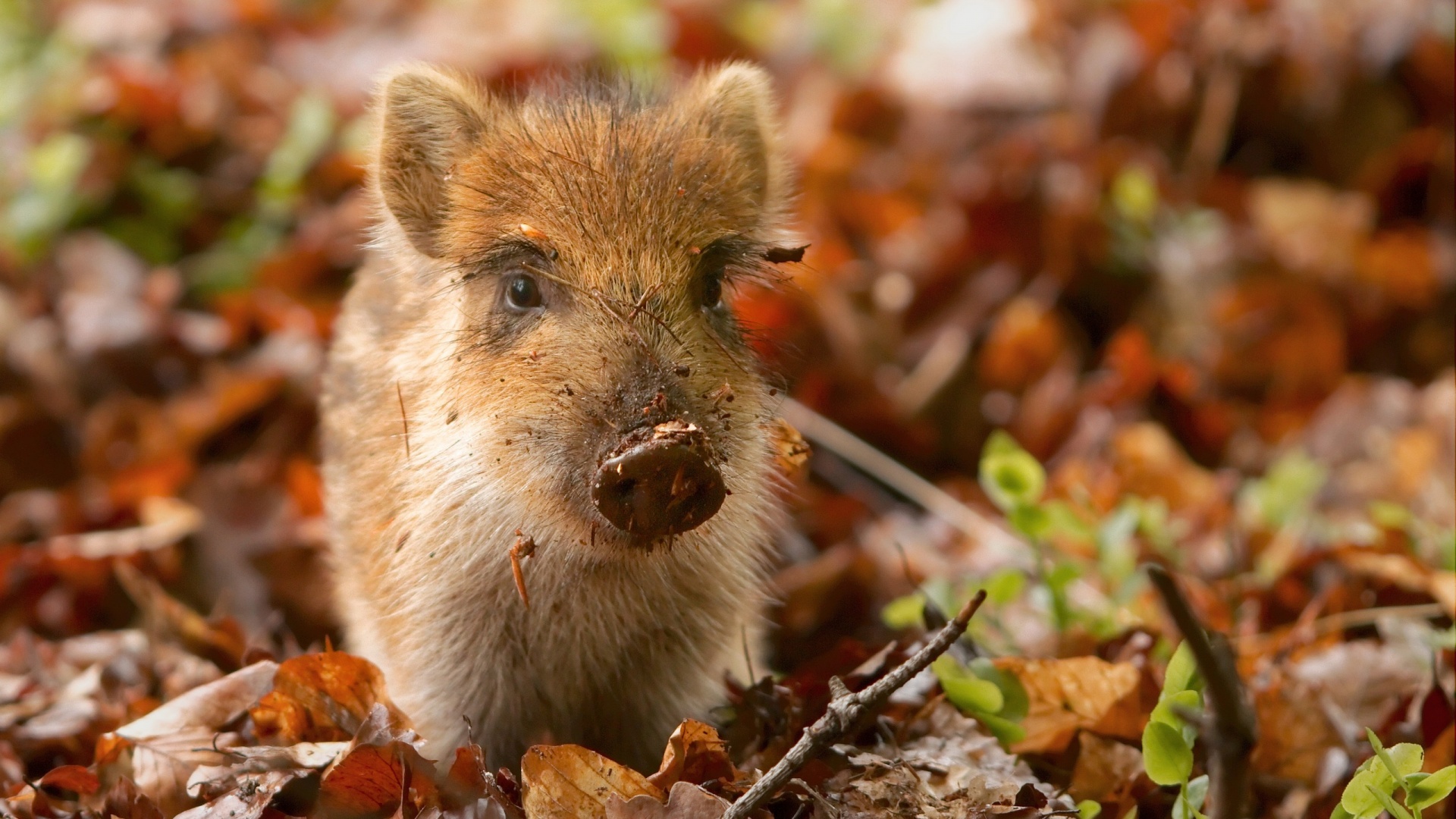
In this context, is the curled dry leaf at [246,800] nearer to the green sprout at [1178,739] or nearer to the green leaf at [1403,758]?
the green sprout at [1178,739]

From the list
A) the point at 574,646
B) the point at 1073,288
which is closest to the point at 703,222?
the point at 574,646

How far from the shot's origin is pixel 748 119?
143 inches

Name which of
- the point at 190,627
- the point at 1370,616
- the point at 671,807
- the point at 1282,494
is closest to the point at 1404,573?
the point at 1370,616

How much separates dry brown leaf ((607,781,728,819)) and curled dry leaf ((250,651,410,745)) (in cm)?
60

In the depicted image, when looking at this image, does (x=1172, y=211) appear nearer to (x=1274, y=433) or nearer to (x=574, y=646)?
(x=1274, y=433)

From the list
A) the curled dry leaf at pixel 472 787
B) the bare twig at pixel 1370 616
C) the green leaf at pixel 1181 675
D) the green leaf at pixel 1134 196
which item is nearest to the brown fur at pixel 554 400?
the curled dry leaf at pixel 472 787

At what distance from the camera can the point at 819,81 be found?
741cm

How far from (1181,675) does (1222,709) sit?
62 centimetres

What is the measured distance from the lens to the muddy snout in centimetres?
256

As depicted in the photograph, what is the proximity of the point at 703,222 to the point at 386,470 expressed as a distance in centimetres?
105

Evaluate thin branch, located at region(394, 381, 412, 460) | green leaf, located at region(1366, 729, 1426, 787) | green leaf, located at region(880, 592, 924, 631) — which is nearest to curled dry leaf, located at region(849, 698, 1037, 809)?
green leaf, located at region(880, 592, 924, 631)

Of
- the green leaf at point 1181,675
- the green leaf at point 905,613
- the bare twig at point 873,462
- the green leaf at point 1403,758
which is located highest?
the green leaf at point 1181,675

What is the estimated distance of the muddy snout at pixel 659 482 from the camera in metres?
2.56

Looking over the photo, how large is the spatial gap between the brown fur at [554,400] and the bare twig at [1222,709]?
1.01 m
